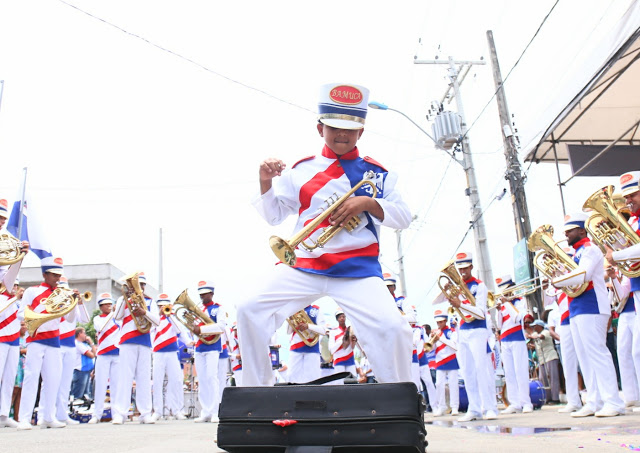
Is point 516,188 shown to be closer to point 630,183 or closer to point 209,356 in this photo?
point 209,356

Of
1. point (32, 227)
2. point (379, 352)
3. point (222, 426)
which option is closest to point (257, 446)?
point (222, 426)

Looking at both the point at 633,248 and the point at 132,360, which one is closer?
the point at 633,248

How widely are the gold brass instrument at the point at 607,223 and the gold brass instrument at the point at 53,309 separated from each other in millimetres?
7116

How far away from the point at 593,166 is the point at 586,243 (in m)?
5.07

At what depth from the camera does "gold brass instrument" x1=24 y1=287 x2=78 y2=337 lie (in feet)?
27.8

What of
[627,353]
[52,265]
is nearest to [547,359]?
[627,353]

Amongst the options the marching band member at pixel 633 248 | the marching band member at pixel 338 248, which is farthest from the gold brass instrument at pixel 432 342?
the marching band member at pixel 338 248

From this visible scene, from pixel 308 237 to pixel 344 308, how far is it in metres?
0.47

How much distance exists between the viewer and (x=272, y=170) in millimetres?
3732

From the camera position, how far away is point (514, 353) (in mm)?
10344

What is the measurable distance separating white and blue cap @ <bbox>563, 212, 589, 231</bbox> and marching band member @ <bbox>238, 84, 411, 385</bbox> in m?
4.45

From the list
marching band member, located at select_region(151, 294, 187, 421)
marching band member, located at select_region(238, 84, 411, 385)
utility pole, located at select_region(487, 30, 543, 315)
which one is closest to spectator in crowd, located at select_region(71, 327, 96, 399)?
marching band member, located at select_region(151, 294, 187, 421)

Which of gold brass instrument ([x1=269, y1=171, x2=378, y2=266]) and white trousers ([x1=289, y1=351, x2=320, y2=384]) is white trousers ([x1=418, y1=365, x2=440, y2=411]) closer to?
white trousers ([x1=289, y1=351, x2=320, y2=384])

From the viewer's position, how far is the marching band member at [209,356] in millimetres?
11273
